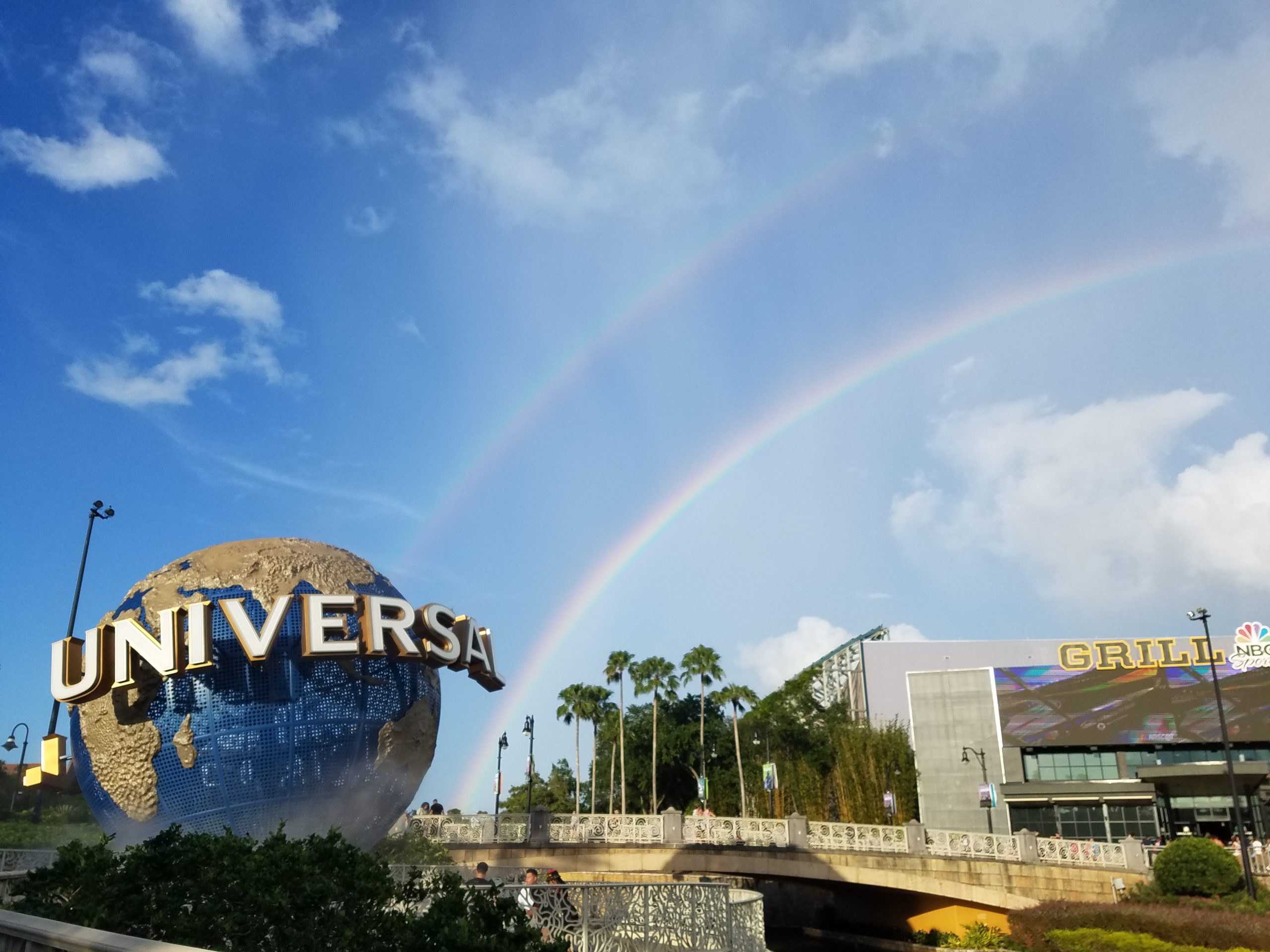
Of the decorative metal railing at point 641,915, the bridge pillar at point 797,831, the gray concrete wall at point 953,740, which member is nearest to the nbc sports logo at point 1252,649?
the gray concrete wall at point 953,740

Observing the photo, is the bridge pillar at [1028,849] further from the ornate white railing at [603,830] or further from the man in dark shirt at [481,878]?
the man in dark shirt at [481,878]

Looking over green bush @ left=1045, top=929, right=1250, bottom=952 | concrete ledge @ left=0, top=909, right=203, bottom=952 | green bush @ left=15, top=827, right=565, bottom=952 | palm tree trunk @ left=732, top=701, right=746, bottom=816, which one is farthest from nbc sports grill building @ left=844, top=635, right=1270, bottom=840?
concrete ledge @ left=0, top=909, right=203, bottom=952

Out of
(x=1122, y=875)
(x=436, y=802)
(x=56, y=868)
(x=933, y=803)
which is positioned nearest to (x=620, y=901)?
(x=56, y=868)

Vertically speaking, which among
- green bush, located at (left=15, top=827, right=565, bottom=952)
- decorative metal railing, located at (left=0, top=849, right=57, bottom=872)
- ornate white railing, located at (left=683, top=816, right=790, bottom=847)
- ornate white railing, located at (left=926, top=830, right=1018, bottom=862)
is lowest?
ornate white railing, located at (left=926, top=830, right=1018, bottom=862)

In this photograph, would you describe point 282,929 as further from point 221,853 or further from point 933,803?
point 933,803

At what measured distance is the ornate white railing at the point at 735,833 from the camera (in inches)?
1384

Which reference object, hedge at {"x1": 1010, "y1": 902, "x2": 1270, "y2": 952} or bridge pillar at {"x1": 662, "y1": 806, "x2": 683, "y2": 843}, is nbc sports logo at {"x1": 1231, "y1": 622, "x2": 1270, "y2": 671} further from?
bridge pillar at {"x1": 662, "y1": 806, "x2": 683, "y2": 843}

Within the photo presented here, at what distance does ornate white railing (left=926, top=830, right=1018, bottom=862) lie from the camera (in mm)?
33594

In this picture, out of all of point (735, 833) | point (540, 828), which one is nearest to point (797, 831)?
point (735, 833)

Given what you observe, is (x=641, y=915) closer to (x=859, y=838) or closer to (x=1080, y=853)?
(x=859, y=838)

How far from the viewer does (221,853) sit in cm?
1066

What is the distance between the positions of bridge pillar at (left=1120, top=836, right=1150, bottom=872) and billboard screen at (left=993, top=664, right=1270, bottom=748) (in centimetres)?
1983

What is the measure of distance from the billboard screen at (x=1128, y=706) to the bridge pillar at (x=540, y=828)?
29285 mm

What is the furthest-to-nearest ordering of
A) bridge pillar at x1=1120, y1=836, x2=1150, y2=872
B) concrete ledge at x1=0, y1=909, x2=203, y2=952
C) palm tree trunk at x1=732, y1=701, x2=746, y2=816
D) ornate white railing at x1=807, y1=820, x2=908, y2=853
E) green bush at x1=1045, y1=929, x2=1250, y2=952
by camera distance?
palm tree trunk at x1=732, y1=701, x2=746, y2=816 → ornate white railing at x1=807, y1=820, x2=908, y2=853 → bridge pillar at x1=1120, y1=836, x2=1150, y2=872 → green bush at x1=1045, y1=929, x2=1250, y2=952 → concrete ledge at x1=0, y1=909, x2=203, y2=952
